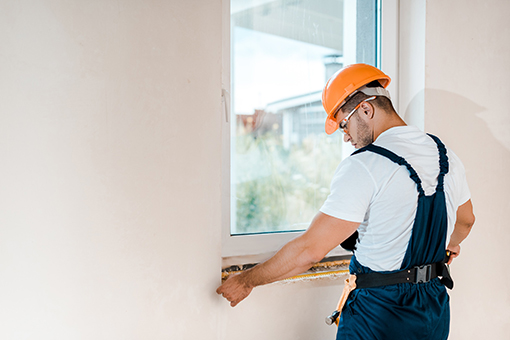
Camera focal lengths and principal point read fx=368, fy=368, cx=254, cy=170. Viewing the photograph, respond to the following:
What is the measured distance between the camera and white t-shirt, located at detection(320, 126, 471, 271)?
1013 mm

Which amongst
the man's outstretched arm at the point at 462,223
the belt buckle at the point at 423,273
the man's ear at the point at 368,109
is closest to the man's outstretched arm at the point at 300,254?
the belt buckle at the point at 423,273

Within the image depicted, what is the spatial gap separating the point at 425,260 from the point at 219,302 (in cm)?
69

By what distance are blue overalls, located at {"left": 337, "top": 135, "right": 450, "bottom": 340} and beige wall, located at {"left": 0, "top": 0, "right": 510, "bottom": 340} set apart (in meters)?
0.37

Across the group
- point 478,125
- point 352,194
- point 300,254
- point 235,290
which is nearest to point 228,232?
point 235,290

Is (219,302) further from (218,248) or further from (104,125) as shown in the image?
(104,125)

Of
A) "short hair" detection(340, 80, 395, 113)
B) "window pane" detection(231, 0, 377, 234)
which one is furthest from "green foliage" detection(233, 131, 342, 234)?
"short hair" detection(340, 80, 395, 113)

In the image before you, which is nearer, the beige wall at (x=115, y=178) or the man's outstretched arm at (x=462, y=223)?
the beige wall at (x=115, y=178)

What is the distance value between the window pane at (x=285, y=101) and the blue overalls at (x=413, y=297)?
50 centimetres

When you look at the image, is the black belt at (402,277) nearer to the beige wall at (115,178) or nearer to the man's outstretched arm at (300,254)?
the man's outstretched arm at (300,254)

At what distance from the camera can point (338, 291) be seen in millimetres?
1531

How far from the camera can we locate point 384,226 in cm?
106

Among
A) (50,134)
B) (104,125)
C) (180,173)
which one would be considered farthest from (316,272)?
(50,134)

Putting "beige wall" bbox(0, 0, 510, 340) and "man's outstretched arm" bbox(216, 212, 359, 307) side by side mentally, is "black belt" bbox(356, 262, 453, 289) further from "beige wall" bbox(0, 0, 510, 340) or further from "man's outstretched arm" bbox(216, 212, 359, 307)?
"beige wall" bbox(0, 0, 510, 340)

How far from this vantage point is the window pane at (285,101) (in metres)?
1.46
